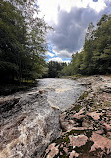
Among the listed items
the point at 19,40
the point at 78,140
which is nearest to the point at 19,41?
the point at 19,40

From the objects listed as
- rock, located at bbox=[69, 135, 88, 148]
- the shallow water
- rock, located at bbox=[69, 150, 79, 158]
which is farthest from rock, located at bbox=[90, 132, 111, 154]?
the shallow water

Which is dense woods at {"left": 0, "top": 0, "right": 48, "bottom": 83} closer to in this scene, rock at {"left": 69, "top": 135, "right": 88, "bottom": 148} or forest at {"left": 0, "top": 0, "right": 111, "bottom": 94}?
forest at {"left": 0, "top": 0, "right": 111, "bottom": 94}

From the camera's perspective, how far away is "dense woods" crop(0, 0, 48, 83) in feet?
18.5

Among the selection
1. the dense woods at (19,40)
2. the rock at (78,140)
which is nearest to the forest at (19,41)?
the dense woods at (19,40)

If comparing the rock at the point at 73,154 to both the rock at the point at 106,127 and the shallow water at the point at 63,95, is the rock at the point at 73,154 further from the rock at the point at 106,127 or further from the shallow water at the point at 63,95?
the shallow water at the point at 63,95

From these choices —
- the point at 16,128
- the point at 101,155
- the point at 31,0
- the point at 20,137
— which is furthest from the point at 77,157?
the point at 31,0

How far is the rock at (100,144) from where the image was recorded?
126 centimetres

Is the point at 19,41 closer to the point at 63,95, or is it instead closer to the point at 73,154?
the point at 63,95

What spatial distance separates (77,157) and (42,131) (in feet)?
4.55

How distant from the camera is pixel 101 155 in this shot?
1159mm

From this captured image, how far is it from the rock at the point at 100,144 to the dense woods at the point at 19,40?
710 cm

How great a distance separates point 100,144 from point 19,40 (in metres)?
9.39

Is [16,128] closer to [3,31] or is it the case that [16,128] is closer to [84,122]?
[84,122]

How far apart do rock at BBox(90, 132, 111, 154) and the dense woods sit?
710cm
